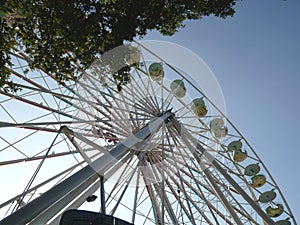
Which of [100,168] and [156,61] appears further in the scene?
[156,61]

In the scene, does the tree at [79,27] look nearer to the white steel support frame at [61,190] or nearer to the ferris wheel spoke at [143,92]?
the white steel support frame at [61,190]

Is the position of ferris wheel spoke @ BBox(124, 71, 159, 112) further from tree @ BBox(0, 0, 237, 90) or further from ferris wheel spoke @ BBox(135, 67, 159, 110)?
tree @ BBox(0, 0, 237, 90)

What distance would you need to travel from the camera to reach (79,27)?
6.86m

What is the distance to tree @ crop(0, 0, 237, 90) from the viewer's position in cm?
659

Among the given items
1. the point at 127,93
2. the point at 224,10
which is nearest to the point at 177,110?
the point at 127,93

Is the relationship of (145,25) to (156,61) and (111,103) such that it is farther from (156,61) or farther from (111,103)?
(156,61)

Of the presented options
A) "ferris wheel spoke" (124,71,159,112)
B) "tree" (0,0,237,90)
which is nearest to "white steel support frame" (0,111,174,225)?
"tree" (0,0,237,90)

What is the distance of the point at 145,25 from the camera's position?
23.9ft

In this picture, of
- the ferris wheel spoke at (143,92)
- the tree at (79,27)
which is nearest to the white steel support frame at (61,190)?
the tree at (79,27)

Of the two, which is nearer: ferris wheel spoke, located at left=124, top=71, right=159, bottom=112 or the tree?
the tree

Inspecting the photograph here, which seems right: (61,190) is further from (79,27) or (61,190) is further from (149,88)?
(149,88)

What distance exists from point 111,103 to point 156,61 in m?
3.03

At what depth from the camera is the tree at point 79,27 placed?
21.6 feet

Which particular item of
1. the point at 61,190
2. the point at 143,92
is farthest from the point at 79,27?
the point at 143,92
